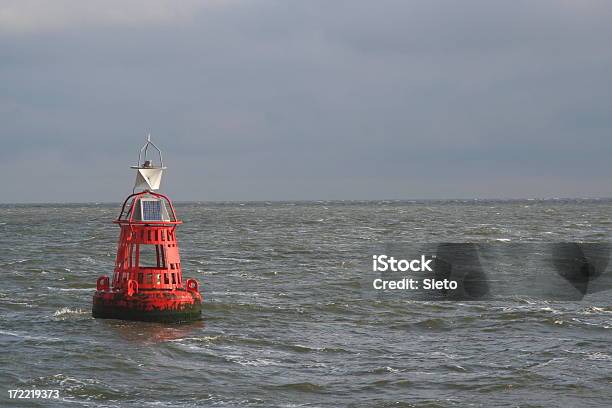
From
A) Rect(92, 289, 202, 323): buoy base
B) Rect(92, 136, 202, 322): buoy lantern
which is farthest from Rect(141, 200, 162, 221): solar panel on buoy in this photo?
Rect(92, 289, 202, 323): buoy base

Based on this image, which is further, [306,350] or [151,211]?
[151,211]

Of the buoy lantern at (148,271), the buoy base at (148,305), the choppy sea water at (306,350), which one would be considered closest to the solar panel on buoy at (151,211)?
the buoy lantern at (148,271)

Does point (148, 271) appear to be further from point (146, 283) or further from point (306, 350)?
point (306, 350)

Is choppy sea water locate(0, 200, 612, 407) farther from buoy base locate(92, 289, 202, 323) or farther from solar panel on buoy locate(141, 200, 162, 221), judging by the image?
solar panel on buoy locate(141, 200, 162, 221)

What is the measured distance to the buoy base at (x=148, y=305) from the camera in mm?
28992

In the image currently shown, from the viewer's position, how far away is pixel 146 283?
29.6 metres

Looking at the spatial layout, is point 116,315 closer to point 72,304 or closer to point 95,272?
point 72,304

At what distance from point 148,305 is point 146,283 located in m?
0.94

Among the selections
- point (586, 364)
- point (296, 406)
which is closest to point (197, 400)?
point (296, 406)

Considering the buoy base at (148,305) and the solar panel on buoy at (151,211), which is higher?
the solar panel on buoy at (151,211)

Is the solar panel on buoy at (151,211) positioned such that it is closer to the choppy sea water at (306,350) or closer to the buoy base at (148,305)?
the buoy base at (148,305)

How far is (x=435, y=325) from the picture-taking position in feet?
105

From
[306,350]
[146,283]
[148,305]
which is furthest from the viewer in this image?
[146,283]

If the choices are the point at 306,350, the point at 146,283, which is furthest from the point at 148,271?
the point at 306,350
